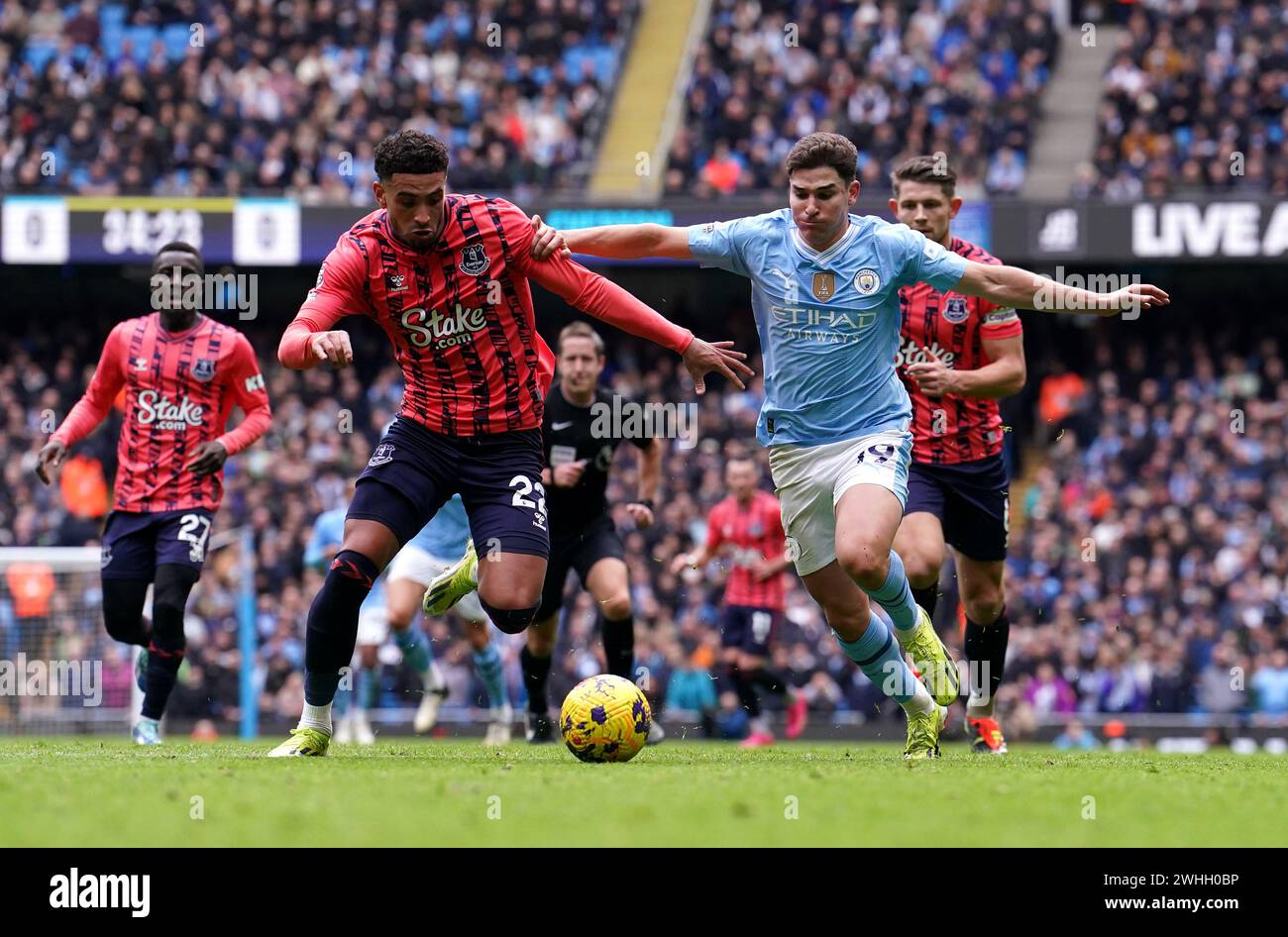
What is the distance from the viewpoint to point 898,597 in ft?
26.2

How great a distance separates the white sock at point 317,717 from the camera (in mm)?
7824

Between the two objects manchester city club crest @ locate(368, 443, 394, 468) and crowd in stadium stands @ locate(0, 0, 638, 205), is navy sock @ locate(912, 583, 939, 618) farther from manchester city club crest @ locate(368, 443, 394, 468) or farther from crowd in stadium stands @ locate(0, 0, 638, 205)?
crowd in stadium stands @ locate(0, 0, 638, 205)

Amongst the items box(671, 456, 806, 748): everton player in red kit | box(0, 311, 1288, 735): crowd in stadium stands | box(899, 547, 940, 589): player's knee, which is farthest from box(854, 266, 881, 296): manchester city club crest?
box(0, 311, 1288, 735): crowd in stadium stands

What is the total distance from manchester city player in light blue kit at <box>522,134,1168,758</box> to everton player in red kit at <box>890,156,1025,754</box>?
3.38 feet

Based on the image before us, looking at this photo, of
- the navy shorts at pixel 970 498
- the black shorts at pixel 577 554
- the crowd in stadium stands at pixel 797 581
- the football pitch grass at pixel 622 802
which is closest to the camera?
the football pitch grass at pixel 622 802

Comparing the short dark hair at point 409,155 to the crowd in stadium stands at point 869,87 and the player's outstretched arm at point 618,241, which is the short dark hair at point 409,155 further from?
the crowd in stadium stands at point 869,87

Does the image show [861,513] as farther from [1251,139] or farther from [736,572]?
[1251,139]

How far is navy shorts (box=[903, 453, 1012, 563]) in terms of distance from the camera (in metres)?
9.31

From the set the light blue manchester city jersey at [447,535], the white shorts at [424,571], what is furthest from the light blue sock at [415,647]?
the light blue manchester city jersey at [447,535]

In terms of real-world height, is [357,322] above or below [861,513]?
above

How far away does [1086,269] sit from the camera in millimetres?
23922

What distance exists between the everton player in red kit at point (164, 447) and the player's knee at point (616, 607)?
2.30m
